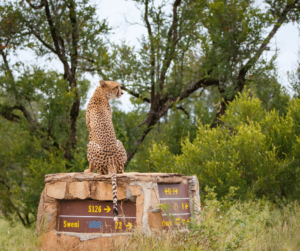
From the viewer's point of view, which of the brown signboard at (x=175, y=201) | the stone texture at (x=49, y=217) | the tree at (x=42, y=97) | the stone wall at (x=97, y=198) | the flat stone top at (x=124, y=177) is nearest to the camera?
the stone wall at (x=97, y=198)

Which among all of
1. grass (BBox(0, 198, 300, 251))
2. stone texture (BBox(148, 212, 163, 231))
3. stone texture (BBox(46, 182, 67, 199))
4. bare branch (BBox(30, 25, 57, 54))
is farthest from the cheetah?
bare branch (BBox(30, 25, 57, 54))

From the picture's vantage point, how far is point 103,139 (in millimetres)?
6340

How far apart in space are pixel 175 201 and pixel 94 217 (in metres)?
1.56

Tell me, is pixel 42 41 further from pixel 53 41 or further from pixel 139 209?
pixel 139 209

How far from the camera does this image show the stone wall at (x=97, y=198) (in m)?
5.74

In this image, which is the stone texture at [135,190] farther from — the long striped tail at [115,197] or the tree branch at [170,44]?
the tree branch at [170,44]

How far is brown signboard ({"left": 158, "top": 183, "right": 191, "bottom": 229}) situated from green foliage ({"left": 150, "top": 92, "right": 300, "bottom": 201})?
2.74 m

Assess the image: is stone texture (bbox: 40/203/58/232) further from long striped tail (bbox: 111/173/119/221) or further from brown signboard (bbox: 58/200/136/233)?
long striped tail (bbox: 111/173/119/221)

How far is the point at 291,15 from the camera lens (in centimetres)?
1411

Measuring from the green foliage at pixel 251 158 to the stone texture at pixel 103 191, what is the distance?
144 inches

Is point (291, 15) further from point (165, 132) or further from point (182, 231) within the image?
point (182, 231)

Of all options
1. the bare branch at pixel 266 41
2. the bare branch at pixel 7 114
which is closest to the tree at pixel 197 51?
the bare branch at pixel 266 41

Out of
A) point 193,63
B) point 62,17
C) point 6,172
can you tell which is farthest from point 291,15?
point 6,172

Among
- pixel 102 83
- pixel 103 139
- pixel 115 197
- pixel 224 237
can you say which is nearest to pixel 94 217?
pixel 115 197
